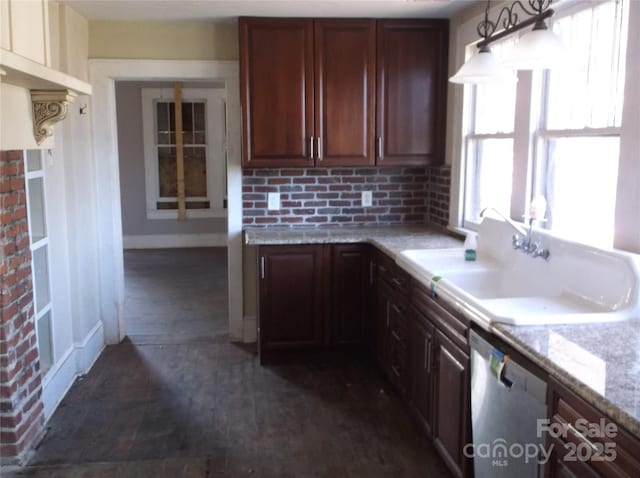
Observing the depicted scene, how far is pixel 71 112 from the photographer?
12.6ft

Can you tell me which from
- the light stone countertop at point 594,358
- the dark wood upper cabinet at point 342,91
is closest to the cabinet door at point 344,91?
the dark wood upper cabinet at point 342,91

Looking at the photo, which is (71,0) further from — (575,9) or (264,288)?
(575,9)

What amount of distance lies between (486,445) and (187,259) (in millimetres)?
5760

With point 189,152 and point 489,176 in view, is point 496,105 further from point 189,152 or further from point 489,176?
point 189,152

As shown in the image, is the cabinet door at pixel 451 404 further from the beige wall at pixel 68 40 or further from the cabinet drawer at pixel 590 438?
the beige wall at pixel 68 40

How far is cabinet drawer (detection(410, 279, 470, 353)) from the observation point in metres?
2.40

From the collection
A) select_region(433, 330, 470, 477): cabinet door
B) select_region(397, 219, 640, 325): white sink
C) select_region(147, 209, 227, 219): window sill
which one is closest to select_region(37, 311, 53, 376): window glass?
select_region(397, 219, 640, 325): white sink

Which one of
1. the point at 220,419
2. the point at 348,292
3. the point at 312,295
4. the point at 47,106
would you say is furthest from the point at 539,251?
the point at 47,106

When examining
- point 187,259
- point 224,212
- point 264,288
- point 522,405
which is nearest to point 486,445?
point 522,405

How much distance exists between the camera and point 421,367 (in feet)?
9.75

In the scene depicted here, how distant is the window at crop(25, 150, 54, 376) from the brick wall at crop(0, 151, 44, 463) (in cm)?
22

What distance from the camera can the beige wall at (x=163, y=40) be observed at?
414 centimetres

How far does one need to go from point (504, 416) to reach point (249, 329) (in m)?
2.72

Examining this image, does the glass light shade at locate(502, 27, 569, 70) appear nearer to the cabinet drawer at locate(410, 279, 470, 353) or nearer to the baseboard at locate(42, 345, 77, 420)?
the cabinet drawer at locate(410, 279, 470, 353)
